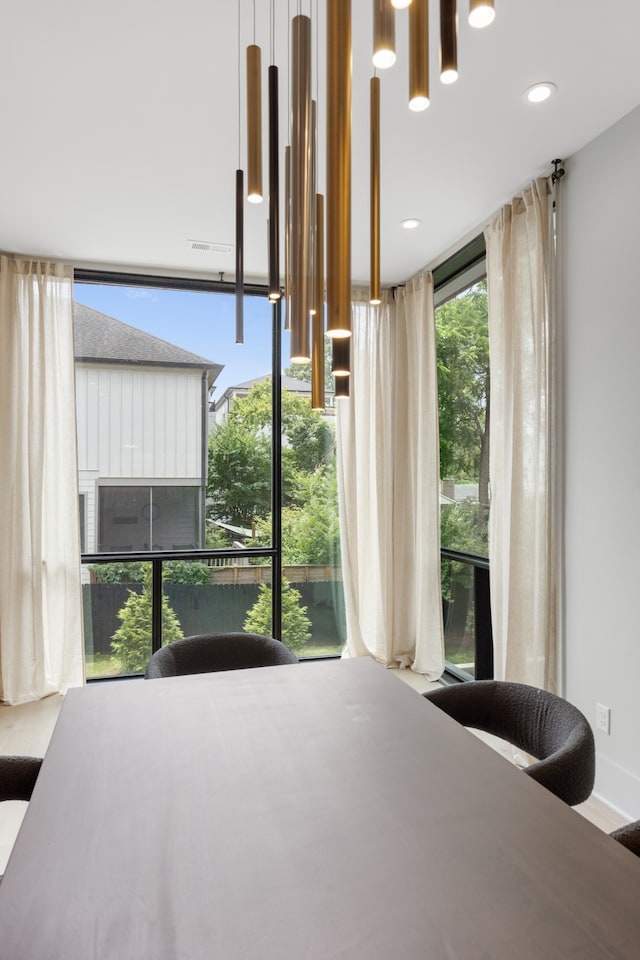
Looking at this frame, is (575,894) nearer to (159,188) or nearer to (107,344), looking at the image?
(159,188)

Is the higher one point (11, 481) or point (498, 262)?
point (498, 262)

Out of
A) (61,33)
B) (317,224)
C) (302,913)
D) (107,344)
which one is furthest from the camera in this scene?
(107,344)

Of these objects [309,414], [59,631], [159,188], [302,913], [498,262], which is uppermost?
[159,188]

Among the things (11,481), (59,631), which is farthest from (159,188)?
(59,631)

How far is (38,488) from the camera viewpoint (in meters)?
3.50

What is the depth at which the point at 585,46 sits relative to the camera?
1.86m

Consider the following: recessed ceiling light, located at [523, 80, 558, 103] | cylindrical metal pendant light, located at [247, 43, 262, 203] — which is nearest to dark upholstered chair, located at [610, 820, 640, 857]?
cylindrical metal pendant light, located at [247, 43, 262, 203]

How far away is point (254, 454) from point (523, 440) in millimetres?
1843

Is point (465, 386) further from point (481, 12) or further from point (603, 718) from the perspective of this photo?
point (481, 12)

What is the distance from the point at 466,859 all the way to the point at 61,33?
7.63ft

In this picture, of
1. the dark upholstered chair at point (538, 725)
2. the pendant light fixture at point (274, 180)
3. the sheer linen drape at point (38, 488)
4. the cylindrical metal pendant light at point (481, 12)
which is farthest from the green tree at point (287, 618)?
the cylindrical metal pendant light at point (481, 12)

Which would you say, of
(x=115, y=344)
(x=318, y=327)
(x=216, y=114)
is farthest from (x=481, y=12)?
(x=115, y=344)

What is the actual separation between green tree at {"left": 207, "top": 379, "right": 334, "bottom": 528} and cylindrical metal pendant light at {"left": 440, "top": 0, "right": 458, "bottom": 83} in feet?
10.2

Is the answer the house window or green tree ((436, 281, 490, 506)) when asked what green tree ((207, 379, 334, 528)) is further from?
green tree ((436, 281, 490, 506))
